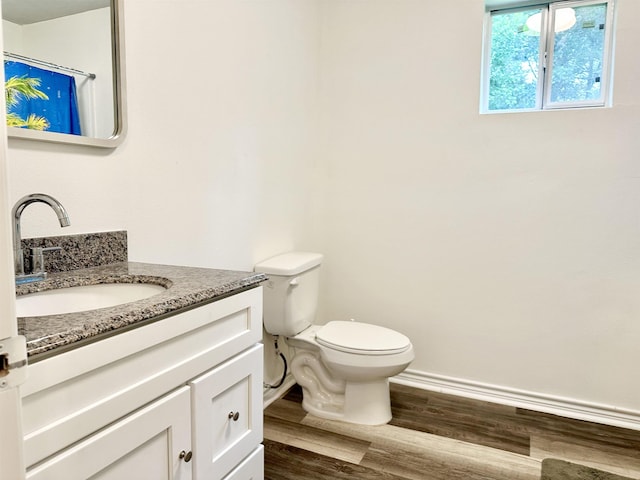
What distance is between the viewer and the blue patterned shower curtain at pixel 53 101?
112 cm

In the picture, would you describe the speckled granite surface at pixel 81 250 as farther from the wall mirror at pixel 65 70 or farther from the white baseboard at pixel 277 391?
the white baseboard at pixel 277 391

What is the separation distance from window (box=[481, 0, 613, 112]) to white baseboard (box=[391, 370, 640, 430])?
1.49m

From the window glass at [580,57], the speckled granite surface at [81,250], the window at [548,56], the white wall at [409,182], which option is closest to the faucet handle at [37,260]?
the speckled granite surface at [81,250]

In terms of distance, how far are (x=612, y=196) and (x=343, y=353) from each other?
4.83 ft

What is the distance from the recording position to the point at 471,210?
2.35m

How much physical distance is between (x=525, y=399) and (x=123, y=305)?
2.16m

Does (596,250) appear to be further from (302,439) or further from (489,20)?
(302,439)

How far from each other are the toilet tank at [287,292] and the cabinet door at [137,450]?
3.49 feet

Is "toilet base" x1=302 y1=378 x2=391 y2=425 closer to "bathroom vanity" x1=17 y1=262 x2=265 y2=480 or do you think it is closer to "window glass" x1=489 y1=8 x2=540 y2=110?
"bathroom vanity" x1=17 y1=262 x2=265 y2=480

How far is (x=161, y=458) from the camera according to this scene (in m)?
0.94

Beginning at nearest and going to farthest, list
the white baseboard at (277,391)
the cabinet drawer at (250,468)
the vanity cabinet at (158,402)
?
the vanity cabinet at (158,402) < the cabinet drawer at (250,468) < the white baseboard at (277,391)

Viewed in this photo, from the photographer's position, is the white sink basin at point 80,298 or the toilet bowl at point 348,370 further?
the toilet bowl at point 348,370

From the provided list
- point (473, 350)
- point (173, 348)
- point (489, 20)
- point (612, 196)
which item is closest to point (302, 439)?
point (473, 350)

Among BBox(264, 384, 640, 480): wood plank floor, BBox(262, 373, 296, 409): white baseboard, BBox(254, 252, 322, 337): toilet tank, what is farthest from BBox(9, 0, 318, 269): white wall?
BBox(264, 384, 640, 480): wood plank floor
